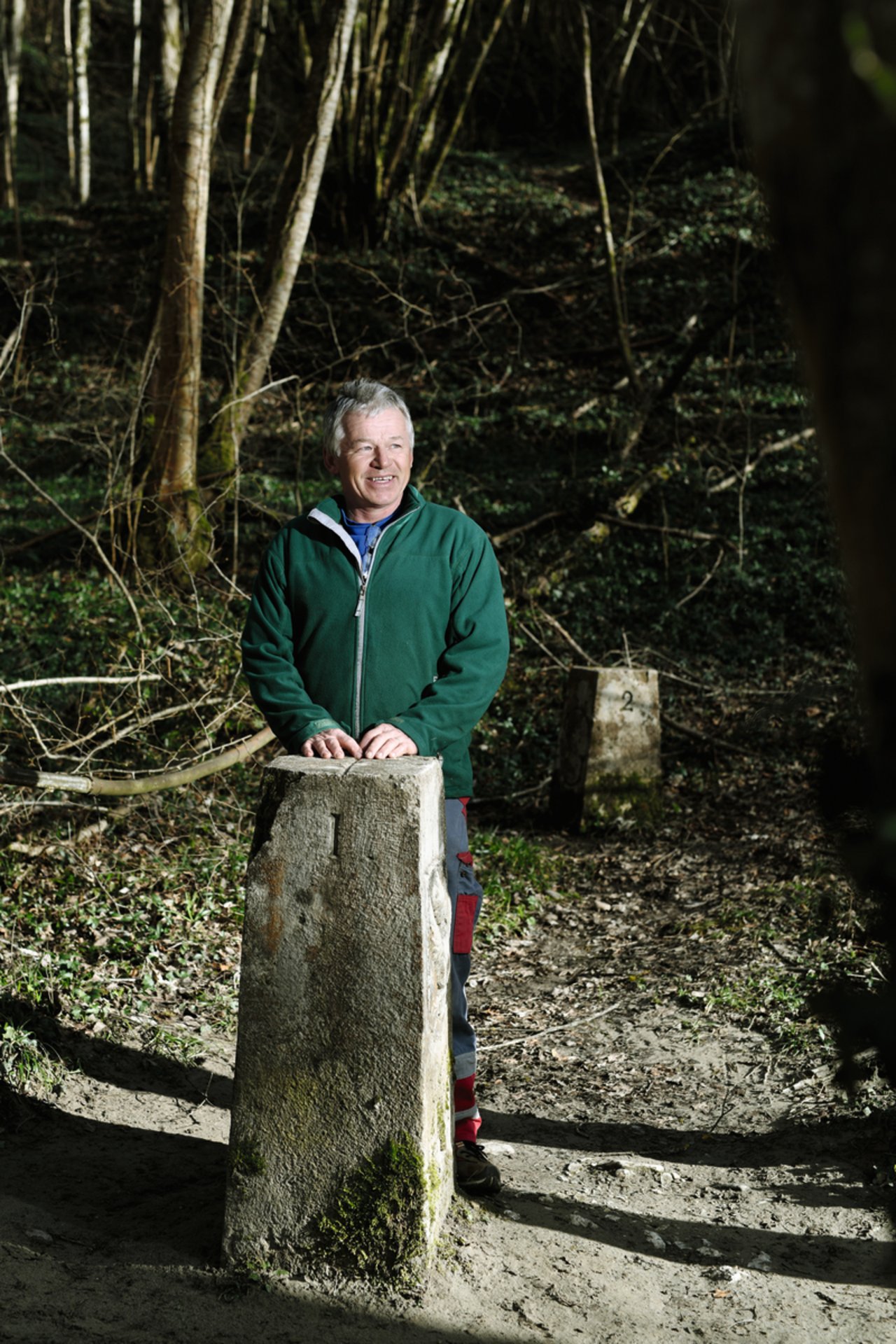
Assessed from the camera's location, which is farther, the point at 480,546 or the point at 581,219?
the point at 581,219

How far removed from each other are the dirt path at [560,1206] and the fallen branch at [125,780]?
119 centimetres

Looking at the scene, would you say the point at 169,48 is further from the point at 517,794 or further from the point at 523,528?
the point at 517,794

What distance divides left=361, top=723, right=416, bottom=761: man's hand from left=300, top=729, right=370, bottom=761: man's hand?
0.9 inches

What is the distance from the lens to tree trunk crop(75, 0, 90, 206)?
20.7m

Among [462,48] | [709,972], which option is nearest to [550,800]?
[709,972]

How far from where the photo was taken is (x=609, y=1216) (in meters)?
3.65

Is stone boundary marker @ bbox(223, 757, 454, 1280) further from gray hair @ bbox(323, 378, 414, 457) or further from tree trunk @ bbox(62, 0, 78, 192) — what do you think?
tree trunk @ bbox(62, 0, 78, 192)

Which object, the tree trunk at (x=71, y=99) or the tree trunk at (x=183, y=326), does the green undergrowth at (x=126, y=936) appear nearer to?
the tree trunk at (x=183, y=326)

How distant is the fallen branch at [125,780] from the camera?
508 centimetres

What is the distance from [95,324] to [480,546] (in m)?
16.0

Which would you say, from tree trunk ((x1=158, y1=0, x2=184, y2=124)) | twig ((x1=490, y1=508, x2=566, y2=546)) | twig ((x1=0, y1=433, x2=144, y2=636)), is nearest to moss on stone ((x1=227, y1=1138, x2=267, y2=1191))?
twig ((x1=0, y1=433, x2=144, y2=636))

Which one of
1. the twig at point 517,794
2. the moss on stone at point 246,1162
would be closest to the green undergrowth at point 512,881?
the twig at point 517,794

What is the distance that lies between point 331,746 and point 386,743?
6.1 inches

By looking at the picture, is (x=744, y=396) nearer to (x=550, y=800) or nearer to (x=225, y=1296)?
(x=550, y=800)
